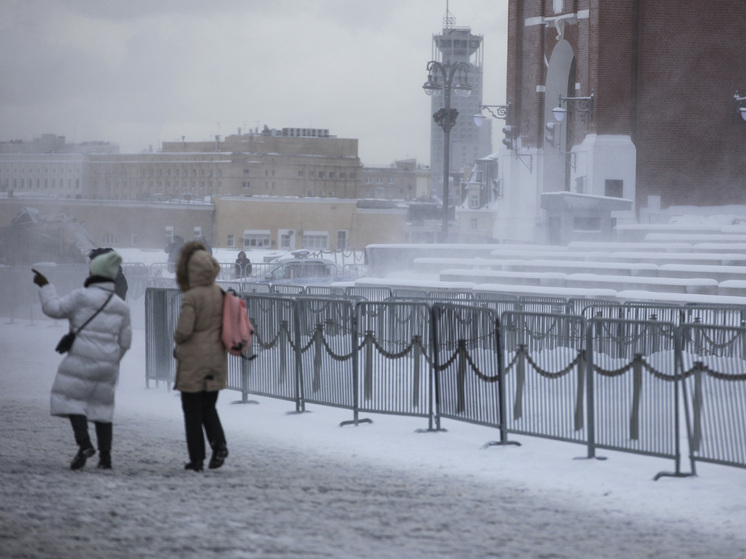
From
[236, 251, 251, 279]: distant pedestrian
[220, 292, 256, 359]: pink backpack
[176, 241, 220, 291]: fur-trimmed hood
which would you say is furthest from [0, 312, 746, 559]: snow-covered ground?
[236, 251, 251, 279]: distant pedestrian

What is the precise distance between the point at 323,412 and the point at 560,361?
3296 millimetres

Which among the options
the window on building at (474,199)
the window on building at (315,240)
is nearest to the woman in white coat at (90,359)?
the window on building at (315,240)

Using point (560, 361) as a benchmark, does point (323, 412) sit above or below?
below

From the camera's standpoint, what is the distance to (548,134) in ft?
138

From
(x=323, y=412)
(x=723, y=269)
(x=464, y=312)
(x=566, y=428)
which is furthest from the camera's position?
(x=723, y=269)

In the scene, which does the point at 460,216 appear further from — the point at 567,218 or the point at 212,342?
the point at 212,342

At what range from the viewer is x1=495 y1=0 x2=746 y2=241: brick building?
1491 inches

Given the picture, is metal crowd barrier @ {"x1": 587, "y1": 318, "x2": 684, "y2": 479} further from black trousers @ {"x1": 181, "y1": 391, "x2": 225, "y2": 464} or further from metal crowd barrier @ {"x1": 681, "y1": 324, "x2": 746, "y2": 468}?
black trousers @ {"x1": 181, "y1": 391, "x2": 225, "y2": 464}

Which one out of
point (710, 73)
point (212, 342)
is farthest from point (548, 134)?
point (212, 342)

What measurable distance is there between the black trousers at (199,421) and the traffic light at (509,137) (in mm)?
35933

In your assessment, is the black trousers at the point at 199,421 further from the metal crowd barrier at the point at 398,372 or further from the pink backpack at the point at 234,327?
the metal crowd barrier at the point at 398,372

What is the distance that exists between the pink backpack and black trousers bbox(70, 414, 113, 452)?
1.18m

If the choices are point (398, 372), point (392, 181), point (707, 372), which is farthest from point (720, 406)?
point (392, 181)

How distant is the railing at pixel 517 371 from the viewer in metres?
8.86
